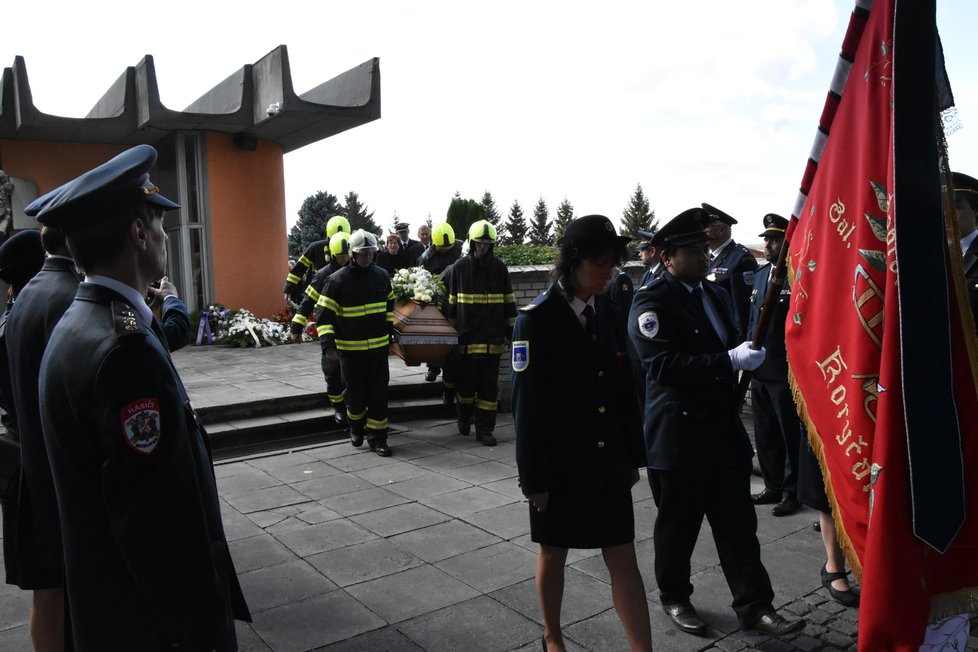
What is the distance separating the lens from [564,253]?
3.51 m

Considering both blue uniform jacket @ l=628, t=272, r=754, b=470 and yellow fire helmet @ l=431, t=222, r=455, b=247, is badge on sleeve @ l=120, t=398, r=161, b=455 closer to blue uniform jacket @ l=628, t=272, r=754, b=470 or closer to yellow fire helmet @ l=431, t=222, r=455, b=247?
blue uniform jacket @ l=628, t=272, r=754, b=470

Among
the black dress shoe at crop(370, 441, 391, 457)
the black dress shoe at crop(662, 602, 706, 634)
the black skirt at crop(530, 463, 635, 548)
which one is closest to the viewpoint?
the black skirt at crop(530, 463, 635, 548)

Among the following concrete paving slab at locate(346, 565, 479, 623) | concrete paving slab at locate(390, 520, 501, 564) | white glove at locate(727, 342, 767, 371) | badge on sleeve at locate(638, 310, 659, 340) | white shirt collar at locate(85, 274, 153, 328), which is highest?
white shirt collar at locate(85, 274, 153, 328)

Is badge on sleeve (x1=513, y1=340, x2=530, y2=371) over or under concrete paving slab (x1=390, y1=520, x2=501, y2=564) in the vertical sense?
over

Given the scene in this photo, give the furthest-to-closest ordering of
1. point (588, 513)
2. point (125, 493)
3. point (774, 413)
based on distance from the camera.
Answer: point (774, 413) < point (588, 513) < point (125, 493)

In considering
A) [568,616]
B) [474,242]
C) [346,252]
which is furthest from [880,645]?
[346,252]

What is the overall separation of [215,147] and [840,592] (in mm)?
14671

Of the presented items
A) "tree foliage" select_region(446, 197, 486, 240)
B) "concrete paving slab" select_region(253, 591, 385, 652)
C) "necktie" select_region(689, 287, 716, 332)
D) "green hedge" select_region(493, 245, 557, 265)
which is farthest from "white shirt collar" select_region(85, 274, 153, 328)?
"tree foliage" select_region(446, 197, 486, 240)

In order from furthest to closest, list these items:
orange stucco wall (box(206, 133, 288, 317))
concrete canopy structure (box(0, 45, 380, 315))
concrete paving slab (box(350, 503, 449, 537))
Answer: orange stucco wall (box(206, 133, 288, 317))
concrete canopy structure (box(0, 45, 380, 315))
concrete paving slab (box(350, 503, 449, 537))

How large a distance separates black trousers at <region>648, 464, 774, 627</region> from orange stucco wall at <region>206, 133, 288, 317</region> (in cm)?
1344

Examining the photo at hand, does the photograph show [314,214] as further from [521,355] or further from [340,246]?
[521,355]

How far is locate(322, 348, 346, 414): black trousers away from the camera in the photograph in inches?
338

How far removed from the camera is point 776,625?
378 centimetres

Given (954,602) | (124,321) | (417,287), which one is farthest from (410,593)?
(417,287)
